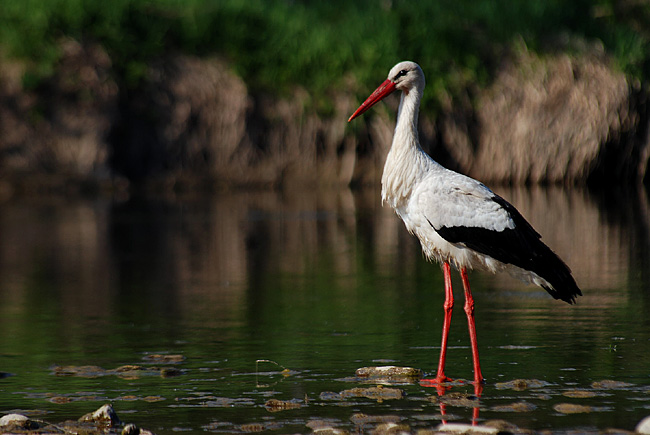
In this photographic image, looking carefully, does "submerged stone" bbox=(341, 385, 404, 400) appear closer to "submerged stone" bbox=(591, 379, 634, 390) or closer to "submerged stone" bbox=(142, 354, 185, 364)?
"submerged stone" bbox=(591, 379, 634, 390)

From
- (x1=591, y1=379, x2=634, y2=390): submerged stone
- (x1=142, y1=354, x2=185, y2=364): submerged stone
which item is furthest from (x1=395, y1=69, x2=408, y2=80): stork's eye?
(x1=591, y1=379, x2=634, y2=390): submerged stone

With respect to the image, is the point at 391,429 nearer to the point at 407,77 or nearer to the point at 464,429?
the point at 464,429

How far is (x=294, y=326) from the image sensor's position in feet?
28.9

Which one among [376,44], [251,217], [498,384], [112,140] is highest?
[376,44]

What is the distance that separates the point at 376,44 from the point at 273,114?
290cm

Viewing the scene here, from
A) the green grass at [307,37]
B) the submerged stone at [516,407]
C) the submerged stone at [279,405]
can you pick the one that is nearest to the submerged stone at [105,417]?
the submerged stone at [279,405]

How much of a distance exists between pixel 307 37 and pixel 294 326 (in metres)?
18.9

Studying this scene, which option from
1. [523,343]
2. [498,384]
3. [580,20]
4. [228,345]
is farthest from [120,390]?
[580,20]

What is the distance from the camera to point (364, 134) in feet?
86.4

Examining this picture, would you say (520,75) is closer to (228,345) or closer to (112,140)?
(112,140)

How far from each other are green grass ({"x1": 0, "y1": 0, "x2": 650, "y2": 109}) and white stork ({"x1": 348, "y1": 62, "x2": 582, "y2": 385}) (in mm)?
18474

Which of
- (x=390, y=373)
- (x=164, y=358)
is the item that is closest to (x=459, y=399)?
(x=390, y=373)

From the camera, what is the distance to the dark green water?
19.9 ft

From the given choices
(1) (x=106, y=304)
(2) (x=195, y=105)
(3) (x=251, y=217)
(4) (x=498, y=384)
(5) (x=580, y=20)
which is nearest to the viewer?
(4) (x=498, y=384)
